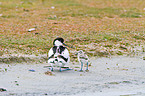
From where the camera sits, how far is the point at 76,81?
858 cm

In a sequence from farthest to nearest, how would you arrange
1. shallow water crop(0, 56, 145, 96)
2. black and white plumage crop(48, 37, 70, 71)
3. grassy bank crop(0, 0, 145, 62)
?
1. grassy bank crop(0, 0, 145, 62)
2. black and white plumage crop(48, 37, 70, 71)
3. shallow water crop(0, 56, 145, 96)

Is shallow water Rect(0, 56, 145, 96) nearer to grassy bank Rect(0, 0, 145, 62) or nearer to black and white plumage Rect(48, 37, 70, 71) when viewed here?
black and white plumage Rect(48, 37, 70, 71)

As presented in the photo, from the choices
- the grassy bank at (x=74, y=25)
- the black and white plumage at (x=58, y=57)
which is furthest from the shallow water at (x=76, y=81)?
the grassy bank at (x=74, y=25)

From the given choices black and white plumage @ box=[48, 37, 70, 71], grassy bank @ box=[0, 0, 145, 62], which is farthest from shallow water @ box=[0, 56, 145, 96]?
grassy bank @ box=[0, 0, 145, 62]

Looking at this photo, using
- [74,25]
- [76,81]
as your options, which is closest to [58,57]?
[76,81]

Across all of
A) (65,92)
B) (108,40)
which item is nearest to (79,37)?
(108,40)

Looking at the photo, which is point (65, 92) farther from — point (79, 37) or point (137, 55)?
point (79, 37)

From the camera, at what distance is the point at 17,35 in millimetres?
12977

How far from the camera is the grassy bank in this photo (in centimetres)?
1170

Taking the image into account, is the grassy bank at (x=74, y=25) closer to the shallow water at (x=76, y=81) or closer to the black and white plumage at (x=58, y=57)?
the shallow water at (x=76, y=81)

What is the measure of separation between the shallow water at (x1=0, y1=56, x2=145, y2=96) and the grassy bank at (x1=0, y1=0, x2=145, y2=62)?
1316 millimetres

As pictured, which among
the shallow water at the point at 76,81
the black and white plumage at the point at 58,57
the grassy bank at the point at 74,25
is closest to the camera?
the shallow water at the point at 76,81

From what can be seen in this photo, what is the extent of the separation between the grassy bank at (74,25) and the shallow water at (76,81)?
132 centimetres

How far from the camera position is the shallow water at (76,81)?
7887 millimetres
